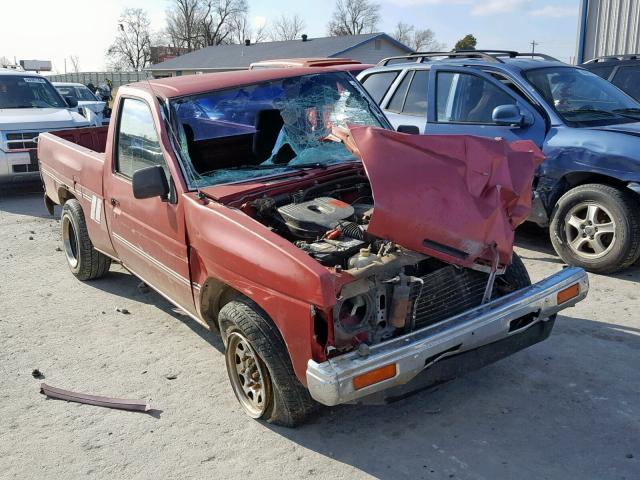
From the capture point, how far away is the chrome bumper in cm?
283

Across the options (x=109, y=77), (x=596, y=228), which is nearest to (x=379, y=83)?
(x=596, y=228)

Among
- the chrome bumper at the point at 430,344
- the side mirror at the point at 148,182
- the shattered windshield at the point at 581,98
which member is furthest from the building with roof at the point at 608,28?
the side mirror at the point at 148,182

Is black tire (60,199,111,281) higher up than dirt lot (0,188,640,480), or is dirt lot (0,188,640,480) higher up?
black tire (60,199,111,281)

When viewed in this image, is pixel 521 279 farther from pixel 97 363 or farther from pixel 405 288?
pixel 97 363

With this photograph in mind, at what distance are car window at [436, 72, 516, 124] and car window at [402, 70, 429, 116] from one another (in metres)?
0.25

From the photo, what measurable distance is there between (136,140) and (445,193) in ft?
7.78

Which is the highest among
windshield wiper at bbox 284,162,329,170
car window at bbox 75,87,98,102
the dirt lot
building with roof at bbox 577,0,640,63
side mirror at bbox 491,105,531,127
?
building with roof at bbox 577,0,640,63

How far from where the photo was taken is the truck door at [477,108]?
19.4 feet

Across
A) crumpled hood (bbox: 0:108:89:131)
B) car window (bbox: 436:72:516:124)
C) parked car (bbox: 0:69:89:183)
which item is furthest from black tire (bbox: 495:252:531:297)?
crumpled hood (bbox: 0:108:89:131)

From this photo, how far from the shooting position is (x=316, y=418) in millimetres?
3541

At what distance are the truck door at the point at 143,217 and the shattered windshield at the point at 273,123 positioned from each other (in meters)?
0.35

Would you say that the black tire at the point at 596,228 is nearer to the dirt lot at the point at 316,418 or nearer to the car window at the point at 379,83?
the dirt lot at the point at 316,418

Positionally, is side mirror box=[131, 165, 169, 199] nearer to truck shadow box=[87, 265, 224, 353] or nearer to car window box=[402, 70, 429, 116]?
truck shadow box=[87, 265, 224, 353]

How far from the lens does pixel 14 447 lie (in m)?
3.48
